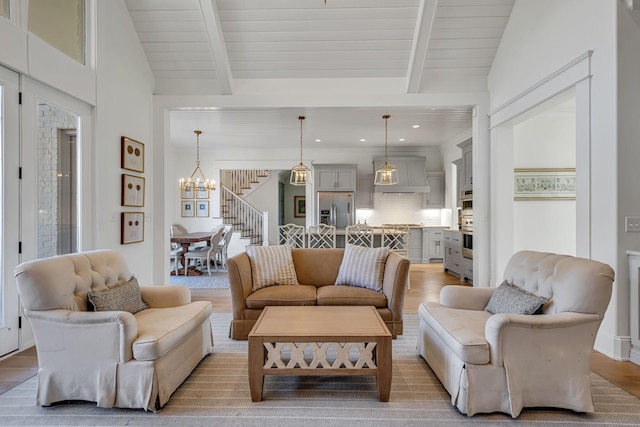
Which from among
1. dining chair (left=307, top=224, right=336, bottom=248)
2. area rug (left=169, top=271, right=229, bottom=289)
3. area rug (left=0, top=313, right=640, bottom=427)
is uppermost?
dining chair (left=307, top=224, right=336, bottom=248)

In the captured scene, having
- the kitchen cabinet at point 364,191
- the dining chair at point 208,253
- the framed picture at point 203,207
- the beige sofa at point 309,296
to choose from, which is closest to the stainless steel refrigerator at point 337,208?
the kitchen cabinet at point 364,191

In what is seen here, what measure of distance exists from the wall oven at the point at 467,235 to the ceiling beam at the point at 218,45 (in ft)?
14.2

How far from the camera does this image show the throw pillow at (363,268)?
3213mm

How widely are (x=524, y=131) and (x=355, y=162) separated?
4.19 meters

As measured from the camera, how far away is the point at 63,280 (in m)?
2.02

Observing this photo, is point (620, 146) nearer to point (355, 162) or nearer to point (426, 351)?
point (426, 351)

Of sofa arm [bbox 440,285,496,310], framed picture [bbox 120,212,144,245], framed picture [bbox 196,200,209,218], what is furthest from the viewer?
framed picture [bbox 196,200,209,218]

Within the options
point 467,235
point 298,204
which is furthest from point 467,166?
point 298,204

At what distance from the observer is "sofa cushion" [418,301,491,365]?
6.09 ft

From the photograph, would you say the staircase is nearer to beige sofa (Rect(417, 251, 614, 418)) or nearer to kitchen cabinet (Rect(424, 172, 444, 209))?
kitchen cabinet (Rect(424, 172, 444, 209))

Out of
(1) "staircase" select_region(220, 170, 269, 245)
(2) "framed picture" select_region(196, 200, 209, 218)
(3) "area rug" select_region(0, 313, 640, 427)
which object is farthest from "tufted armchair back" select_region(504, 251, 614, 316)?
(2) "framed picture" select_region(196, 200, 209, 218)

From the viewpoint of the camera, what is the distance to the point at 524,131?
15.6 feet

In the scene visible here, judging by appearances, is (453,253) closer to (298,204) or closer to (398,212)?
(398,212)

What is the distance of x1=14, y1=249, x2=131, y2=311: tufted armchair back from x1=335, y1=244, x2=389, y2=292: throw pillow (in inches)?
80.1
